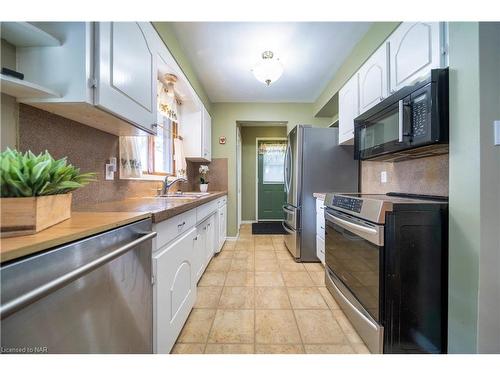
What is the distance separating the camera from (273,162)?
5.73 metres

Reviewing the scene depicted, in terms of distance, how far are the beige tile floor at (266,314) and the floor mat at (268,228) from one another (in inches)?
71.5

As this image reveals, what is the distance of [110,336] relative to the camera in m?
0.77

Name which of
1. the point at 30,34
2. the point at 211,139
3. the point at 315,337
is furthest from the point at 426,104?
the point at 211,139

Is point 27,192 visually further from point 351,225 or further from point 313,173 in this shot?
point 313,173

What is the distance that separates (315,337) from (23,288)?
1.52 m

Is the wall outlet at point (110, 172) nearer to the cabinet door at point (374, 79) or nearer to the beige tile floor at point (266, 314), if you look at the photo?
the beige tile floor at point (266, 314)

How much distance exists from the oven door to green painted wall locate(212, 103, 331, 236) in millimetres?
2215

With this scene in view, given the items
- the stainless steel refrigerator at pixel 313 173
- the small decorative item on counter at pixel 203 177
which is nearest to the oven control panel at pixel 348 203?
the stainless steel refrigerator at pixel 313 173

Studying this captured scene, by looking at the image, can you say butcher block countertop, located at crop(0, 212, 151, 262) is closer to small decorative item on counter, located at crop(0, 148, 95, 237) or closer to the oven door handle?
small decorative item on counter, located at crop(0, 148, 95, 237)

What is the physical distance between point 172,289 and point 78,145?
1005 millimetres

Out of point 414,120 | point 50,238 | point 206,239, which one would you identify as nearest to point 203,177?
point 206,239

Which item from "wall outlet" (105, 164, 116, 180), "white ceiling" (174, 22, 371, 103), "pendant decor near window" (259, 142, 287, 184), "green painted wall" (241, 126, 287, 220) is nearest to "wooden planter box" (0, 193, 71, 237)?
"wall outlet" (105, 164, 116, 180)

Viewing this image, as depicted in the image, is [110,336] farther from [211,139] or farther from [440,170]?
[211,139]

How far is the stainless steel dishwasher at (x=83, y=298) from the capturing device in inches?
18.8
